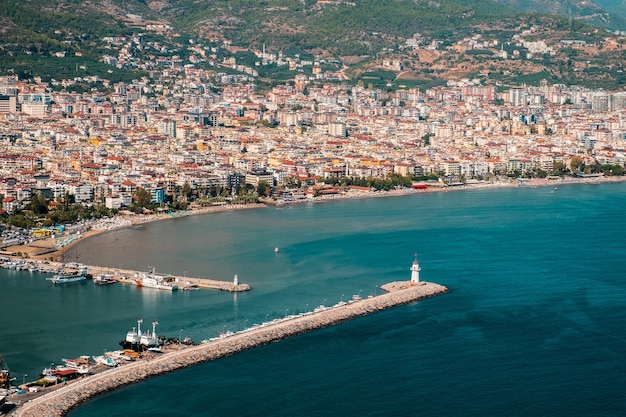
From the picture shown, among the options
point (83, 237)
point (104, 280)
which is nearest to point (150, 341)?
point (104, 280)

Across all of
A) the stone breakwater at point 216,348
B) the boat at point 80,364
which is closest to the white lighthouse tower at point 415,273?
the stone breakwater at point 216,348

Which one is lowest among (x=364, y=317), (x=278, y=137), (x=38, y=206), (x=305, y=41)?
(x=364, y=317)

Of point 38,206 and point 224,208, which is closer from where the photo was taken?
point 38,206

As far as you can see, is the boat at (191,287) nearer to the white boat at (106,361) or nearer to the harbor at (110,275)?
the harbor at (110,275)

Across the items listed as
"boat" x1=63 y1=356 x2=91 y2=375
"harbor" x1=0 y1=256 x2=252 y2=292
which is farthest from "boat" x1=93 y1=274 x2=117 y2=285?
"boat" x1=63 y1=356 x2=91 y2=375

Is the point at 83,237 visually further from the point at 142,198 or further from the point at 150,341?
the point at 150,341
